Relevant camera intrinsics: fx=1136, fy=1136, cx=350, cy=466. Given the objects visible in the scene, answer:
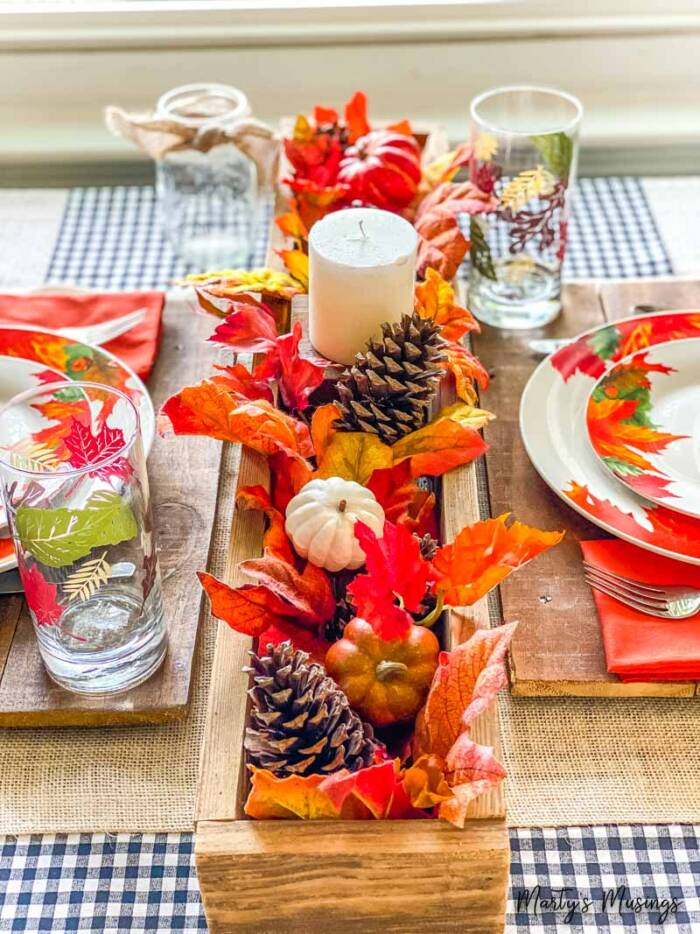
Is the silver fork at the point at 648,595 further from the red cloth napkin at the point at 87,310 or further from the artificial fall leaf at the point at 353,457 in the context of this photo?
the red cloth napkin at the point at 87,310

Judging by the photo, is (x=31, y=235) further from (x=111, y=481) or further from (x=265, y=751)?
(x=265, y=751)

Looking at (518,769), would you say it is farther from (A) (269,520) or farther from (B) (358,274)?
(B) (358,274)

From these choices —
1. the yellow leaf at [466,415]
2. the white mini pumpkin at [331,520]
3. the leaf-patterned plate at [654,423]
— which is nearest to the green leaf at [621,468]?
the leaf-patterned plate at [654,423]

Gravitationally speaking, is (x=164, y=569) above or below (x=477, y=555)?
below

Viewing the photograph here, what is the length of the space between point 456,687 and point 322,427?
0.66ft

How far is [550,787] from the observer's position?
647 mm

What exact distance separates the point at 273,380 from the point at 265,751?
0.28m

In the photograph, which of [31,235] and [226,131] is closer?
[226,131]

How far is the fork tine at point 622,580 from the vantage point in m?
0.71

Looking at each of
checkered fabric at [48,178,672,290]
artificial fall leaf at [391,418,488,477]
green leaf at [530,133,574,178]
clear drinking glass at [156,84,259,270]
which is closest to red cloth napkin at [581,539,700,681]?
artificial fall leaf at [391,418,488,477]

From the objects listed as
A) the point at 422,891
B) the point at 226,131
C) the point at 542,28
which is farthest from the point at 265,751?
the point at 542,28

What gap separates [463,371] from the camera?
746 millimetres

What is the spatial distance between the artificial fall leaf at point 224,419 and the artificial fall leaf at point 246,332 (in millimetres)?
52

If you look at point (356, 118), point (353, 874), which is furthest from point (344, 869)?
point (356, 118)
